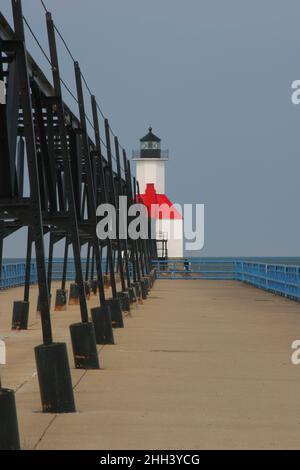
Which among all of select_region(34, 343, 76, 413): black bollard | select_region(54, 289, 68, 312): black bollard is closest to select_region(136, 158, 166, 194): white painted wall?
select_region(54, 289, 68, 312): black bollard

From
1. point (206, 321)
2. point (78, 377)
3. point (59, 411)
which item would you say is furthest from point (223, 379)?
point (206, 321)

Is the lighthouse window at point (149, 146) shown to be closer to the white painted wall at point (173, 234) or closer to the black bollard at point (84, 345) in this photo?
the white painted wall at point (173, 234)

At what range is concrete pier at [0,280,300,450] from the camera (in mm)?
8867

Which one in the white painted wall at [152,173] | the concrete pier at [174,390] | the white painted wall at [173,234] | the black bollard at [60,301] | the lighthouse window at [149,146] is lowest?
the concrete pier at [174,390]

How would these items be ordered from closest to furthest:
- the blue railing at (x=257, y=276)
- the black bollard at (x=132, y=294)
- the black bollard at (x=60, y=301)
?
the black bollard at (x=60, y=301)
the black bollard at (x=132, y=294)
the blue railing at (x=257, y=276)

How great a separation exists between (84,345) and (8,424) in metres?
6.02

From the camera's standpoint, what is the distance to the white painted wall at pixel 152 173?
87062 mm

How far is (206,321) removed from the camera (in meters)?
24.8

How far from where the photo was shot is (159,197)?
85.3 m

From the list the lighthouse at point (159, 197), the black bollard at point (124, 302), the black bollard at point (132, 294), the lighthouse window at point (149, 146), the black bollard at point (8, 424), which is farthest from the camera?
the lighthouse window at point (149, 146)

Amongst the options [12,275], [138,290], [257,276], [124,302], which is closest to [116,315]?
[124,302]

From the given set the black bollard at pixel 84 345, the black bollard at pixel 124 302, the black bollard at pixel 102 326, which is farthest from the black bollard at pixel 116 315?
the black bollard at pixel 84 345
